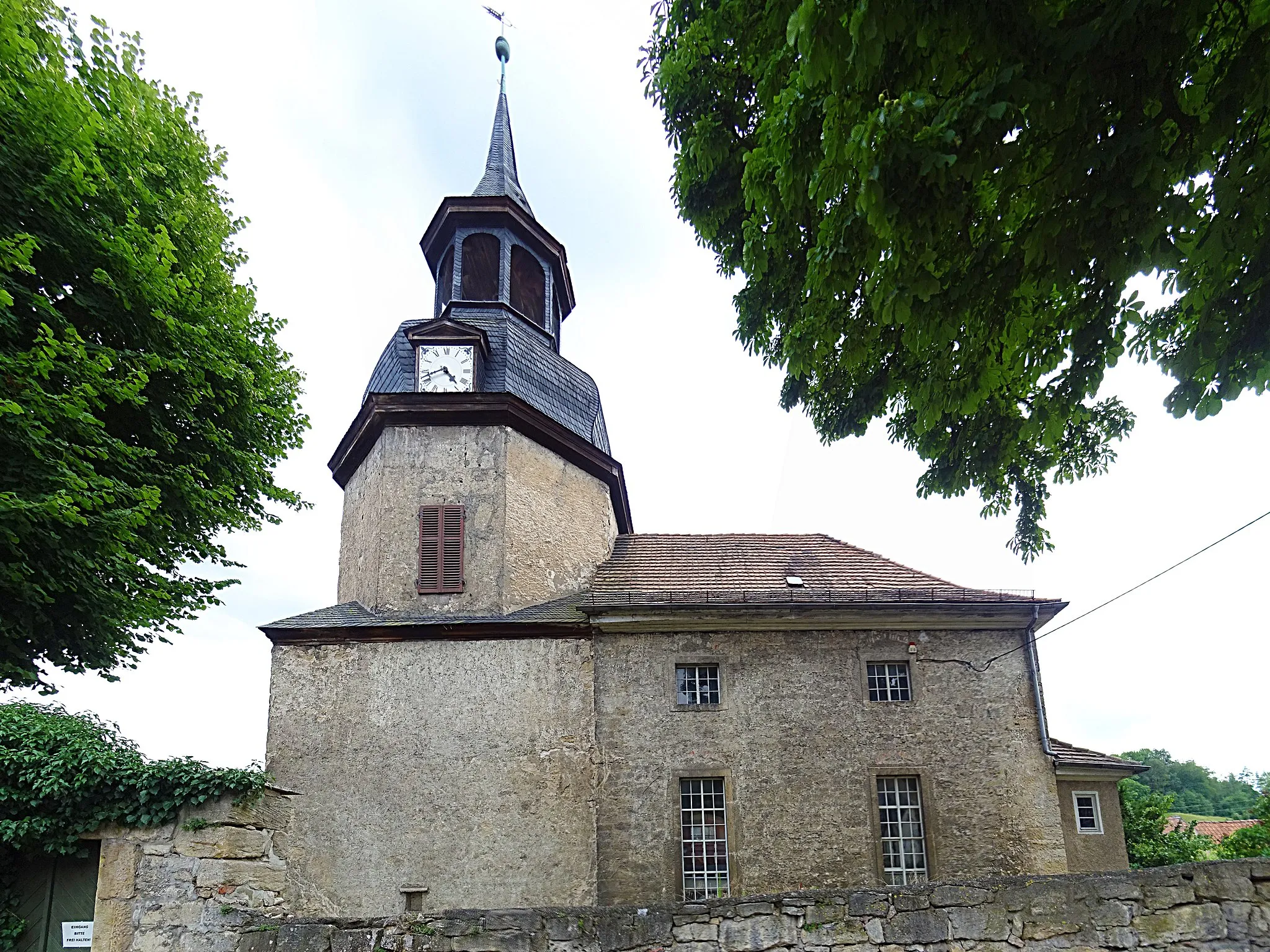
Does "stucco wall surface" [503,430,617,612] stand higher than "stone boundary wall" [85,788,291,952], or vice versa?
"stucco wall surface" [503,430,617,612]

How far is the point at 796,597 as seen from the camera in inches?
550

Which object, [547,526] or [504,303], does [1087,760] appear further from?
[504,303]

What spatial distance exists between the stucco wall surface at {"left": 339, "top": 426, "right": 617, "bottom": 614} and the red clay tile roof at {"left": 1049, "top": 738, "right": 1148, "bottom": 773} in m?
8.50

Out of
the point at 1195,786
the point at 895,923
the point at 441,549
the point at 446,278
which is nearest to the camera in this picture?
the point at 895,923

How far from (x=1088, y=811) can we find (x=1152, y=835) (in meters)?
15.4

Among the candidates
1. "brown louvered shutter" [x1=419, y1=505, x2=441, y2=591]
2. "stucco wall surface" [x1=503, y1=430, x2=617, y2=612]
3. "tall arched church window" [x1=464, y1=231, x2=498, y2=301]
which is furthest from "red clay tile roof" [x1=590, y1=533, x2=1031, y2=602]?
"tall arched church window" [x1=464, y1=231, x2=498, y2=301]

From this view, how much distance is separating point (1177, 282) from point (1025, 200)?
1279mm

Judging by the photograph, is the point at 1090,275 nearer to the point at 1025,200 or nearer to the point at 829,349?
the point at 1025,200

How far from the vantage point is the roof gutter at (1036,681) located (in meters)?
13.4

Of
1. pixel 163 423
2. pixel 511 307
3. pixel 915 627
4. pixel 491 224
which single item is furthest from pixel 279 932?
pixel 491 224

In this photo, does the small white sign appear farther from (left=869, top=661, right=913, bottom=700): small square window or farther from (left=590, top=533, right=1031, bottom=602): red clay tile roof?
(left=869, top=661, right=913, bottom=700): small square window

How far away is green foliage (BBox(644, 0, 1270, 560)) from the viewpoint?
3.94 m

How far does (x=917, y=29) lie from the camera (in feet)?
12.7

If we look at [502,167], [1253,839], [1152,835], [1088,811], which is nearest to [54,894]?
[1088,811]
